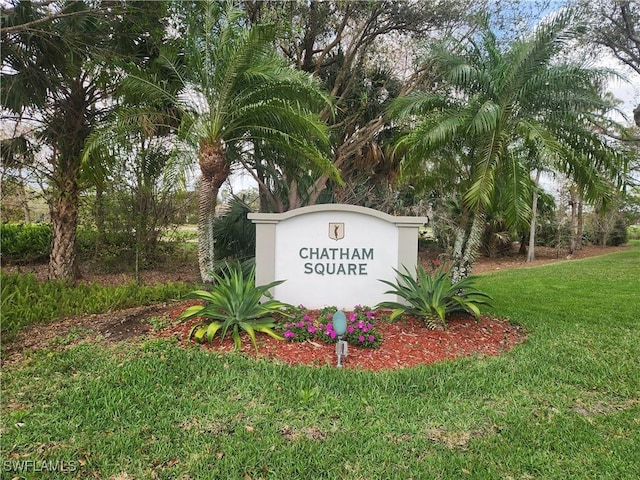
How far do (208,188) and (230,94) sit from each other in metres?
1.65

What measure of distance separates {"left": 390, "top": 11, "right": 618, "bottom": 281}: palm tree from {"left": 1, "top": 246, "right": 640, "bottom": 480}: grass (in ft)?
8.85

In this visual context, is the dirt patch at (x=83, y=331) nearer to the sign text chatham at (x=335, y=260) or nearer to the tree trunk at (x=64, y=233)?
the sign text chatham at (x=335, y=260)

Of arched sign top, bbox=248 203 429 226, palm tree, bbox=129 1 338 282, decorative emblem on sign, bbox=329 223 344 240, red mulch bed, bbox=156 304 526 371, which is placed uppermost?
palm tree, bbox=129 1 338 282

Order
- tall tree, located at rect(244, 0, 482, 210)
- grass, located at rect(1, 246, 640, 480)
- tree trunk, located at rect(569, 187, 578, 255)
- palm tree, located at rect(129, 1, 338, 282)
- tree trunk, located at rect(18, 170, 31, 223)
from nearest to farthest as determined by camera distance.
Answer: grass, located at rect(1, 246, 640, 480) < palm tree, located at rect(129, 1, 338, 282) < tree trunk, located at rect(18, 170, 31, 223) < tall tree, located at rect(244, 0, 482, 210) < tree trunk, located at rect(569, 187, 578, 255)

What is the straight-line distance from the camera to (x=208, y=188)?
23.3 feet

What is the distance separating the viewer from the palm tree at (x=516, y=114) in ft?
19.1

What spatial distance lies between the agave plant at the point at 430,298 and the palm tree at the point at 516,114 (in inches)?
39.2

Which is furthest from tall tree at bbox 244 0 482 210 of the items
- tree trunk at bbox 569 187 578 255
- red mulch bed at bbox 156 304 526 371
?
tree trunk at bbox 569 187 578 255

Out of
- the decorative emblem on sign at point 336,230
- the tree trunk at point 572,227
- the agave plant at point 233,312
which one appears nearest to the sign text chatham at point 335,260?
the decorative emblem on sign at point 336,230

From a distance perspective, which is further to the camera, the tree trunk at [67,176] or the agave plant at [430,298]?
the tree trunk at [67,176]

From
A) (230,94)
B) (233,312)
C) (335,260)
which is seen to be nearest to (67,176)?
(230,94)

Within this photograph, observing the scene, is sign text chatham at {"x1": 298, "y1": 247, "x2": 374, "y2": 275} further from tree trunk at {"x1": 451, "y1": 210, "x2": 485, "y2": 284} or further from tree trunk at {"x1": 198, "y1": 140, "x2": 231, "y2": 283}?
tree trunk at {"x1": 198, "y1": 140, "x2": 231, "y2": 283}

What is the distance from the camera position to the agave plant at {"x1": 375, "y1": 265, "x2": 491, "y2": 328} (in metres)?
5.54

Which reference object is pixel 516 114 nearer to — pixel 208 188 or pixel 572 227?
pixel 208 188
